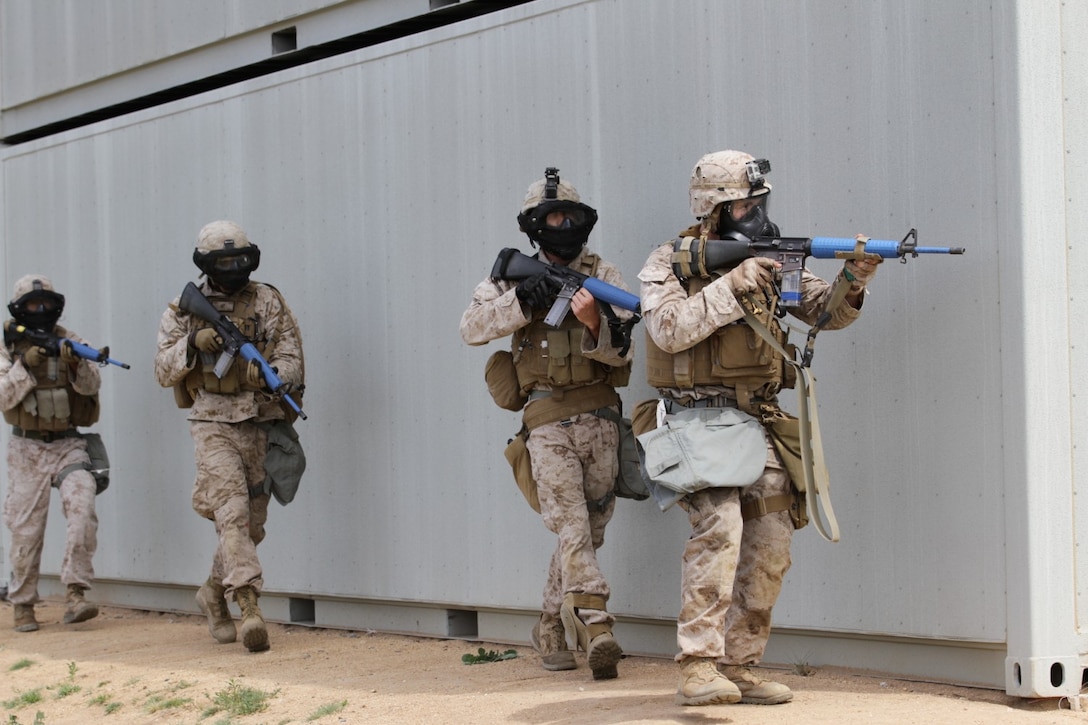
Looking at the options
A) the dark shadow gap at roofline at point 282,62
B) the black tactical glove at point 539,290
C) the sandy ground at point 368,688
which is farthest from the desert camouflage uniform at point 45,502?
the black tactical glove at point 539,290

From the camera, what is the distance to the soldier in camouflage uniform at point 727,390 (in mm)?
5684

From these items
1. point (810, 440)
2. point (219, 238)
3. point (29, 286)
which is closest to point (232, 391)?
point (219, 238)

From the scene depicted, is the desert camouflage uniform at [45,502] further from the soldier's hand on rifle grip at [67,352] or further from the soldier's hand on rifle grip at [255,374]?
the soldier's hand on rifle grip at [255,374]

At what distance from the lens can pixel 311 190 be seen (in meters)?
→ 9.44

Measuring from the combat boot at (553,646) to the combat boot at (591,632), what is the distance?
0.51 m

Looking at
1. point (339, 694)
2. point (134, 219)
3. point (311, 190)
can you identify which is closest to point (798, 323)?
point (339, 694)

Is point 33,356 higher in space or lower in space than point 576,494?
higher

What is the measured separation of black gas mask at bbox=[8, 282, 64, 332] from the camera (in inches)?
395

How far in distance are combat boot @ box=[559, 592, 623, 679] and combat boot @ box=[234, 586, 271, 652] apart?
7.84 feet

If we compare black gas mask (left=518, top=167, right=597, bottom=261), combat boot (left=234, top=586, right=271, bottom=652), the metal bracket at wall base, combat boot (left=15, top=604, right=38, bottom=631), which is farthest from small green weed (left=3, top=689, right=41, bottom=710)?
the metal bracket at wall base

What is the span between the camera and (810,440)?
5.74 m

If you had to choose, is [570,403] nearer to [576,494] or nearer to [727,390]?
[576,494]

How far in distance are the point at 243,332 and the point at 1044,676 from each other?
16.2 ft

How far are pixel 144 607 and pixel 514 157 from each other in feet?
16.2
